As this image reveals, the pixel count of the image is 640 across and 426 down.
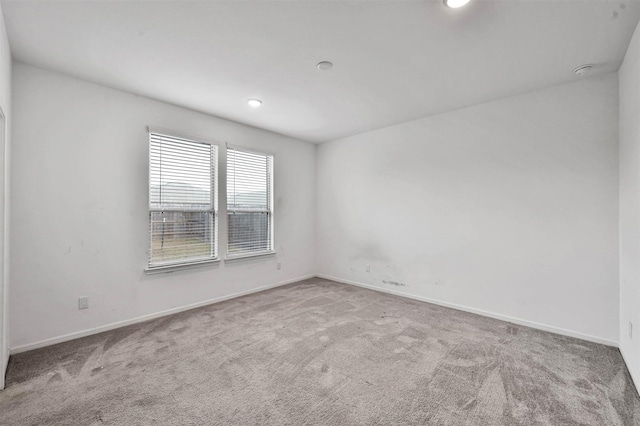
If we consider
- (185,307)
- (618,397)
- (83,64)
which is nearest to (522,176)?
(618,397)

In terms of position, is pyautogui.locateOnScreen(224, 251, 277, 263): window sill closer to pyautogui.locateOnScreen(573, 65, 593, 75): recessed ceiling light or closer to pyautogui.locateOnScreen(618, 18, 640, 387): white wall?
pyautogui.locateOnScreen(618, 18, 640, 387): white wall

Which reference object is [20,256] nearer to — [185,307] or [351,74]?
[185,307]

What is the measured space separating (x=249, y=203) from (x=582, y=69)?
4.21m

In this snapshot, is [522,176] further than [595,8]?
Yes

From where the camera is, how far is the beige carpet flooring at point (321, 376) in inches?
69.3

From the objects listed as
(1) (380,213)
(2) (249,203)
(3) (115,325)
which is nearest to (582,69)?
(1) (380,213)

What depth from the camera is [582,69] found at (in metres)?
2.62

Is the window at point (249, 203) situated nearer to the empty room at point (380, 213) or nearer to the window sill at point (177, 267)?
the empty room at point (380, 213)

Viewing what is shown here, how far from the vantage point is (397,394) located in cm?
195

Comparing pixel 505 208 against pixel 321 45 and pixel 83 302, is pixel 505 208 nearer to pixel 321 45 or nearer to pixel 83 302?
pixel 321 45

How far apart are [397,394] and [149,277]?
298 centimetres

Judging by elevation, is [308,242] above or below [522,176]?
below

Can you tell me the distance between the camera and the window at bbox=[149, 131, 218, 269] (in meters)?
3.40

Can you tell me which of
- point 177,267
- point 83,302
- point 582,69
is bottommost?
point 83,302
